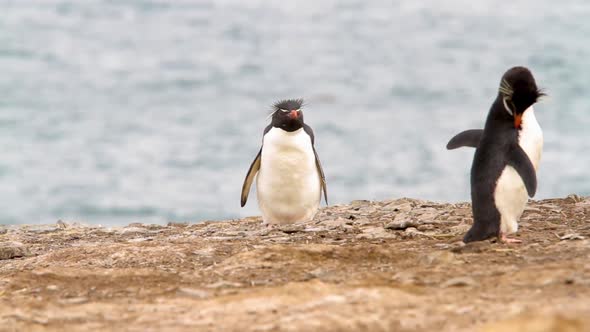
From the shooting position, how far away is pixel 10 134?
32.3 m

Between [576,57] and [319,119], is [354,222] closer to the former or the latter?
[319,119]

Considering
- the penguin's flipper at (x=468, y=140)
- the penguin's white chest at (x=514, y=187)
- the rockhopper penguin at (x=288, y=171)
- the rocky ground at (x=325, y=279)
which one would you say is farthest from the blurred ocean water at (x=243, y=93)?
the penguin's white chest at (x=514, y=187)

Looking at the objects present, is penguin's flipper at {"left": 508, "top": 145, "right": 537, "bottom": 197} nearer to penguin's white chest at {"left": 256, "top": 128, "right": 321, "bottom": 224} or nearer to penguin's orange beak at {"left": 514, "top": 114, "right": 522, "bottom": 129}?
penguin's orange beak at {"left": 514, "top": 114, "right": 522, "bottom": 129}

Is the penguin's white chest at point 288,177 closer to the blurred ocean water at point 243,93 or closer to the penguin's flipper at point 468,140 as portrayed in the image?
the penguin's flipper at point 468,140

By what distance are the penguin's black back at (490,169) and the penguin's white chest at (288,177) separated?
2681 millimetres

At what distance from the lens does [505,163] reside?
7.27m

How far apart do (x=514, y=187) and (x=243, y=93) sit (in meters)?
29.6

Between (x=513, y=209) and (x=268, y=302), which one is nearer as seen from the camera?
(x=268, y=302)

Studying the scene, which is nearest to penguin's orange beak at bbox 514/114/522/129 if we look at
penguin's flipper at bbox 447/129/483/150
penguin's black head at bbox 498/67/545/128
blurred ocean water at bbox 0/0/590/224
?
penguin's black head at bbox 498/67/545/128

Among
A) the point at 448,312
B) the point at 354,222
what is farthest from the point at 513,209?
the point at 448,312

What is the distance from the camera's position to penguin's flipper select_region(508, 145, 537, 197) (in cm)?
714

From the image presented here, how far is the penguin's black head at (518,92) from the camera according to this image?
7270 millimetres

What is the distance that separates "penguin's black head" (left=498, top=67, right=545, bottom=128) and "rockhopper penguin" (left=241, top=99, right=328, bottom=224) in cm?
277

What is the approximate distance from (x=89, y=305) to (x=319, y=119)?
2459 cm
